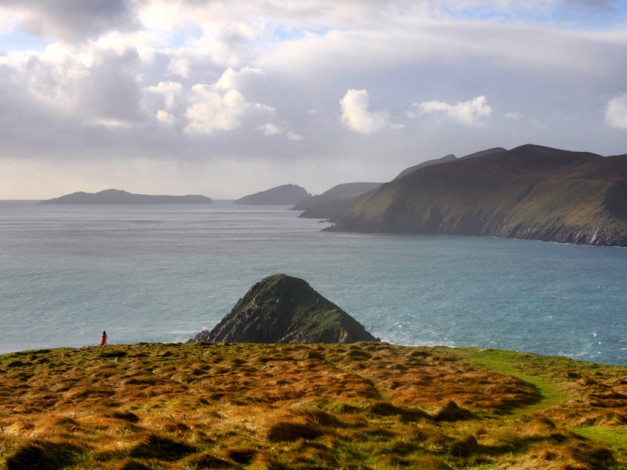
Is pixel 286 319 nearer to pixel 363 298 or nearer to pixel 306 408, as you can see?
pixel 363 298

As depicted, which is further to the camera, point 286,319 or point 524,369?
point 286,319

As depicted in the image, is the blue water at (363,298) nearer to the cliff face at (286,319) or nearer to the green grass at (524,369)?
the cliff face at (286,319)

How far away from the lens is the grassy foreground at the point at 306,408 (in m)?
18.4

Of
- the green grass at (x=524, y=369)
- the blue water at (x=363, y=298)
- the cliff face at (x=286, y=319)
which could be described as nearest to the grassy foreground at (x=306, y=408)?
the green grass at (x=524, y=369)

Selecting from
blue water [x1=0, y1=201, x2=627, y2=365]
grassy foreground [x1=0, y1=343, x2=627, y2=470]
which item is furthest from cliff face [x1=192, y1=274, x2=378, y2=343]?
grassy foreground [x1=0, y1=343, x2=627, y2=470]

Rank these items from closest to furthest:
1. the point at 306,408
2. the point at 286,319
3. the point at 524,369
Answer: the point at 306,408 < the point at 524,369 < the point at 286,319

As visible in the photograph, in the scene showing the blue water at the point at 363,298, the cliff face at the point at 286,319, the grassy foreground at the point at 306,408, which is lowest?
the blue water at the point at 363,298

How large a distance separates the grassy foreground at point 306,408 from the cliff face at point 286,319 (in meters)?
17.6

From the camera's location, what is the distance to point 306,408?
24.7 meters

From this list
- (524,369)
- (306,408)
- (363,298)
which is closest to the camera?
(306,408)

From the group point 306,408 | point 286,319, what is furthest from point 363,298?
point 306,408

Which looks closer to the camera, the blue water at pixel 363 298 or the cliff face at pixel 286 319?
the cliff face at pixel 286 319

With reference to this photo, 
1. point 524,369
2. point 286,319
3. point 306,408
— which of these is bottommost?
point 286,319

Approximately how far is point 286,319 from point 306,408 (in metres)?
55.0
